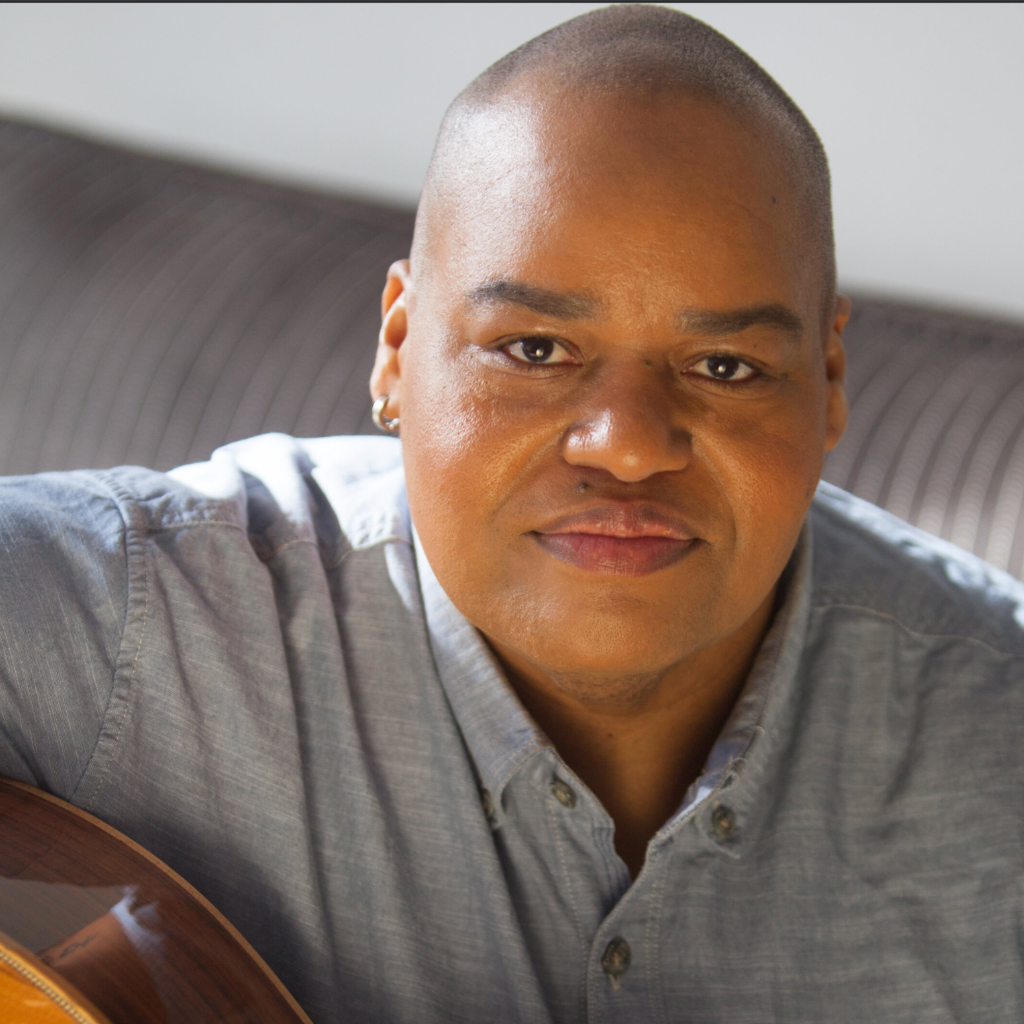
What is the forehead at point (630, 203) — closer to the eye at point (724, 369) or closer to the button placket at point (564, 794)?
the eye at point (724, 369)

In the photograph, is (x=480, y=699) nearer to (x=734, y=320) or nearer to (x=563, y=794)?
(x=563, y=794)

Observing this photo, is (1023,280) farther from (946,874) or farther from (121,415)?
(121,415)

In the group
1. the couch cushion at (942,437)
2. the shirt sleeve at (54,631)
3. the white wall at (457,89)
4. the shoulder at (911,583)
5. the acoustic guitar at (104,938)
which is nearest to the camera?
the acoustic guitar at (104,938)

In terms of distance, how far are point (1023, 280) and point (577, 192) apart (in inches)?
55.1

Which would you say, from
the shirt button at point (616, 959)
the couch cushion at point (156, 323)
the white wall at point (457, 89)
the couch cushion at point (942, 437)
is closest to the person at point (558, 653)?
the shirt button at point (616, 959)

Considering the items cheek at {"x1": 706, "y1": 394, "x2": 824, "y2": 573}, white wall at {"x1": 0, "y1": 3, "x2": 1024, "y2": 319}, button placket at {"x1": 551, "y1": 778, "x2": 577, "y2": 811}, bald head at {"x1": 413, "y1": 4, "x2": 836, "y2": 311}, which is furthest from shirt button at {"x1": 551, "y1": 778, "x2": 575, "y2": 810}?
white wall at {"x1": 0, "y1": 3, "x2": 1024, "y2": 319}

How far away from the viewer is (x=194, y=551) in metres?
1.09

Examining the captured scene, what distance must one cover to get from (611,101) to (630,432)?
12.1 inches

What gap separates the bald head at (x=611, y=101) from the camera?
106 cm

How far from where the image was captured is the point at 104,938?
828 millimetres

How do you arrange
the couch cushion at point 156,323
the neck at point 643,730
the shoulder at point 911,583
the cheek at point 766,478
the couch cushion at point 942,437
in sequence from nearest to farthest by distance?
the cheek at point 766,478 → the neck at point 643,730 → the shoulder at point 911,583 → the couch cushion at point 942,437 → the couch cushion at point 156,323

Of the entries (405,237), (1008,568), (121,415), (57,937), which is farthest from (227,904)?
(405,237)

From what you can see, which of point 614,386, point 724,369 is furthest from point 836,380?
point 614,386

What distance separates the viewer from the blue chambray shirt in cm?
101
